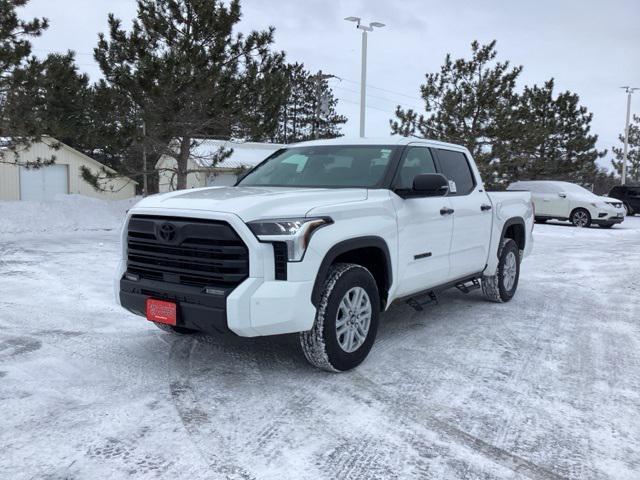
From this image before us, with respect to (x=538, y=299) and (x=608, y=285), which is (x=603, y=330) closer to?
(x=538, y=299)

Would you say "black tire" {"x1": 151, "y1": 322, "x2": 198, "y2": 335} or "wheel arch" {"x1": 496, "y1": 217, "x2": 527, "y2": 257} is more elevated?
"wheel arch" {"x1": 496, "y1": 217, "x2": 527, "y2": 257}

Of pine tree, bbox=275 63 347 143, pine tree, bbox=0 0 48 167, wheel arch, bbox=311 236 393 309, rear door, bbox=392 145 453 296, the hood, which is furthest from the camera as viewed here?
pine tree, bbox=275 63 347 143

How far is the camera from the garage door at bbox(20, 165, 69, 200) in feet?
106

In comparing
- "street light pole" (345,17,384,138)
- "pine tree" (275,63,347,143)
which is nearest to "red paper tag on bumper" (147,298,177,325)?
"street light pole" (345,17,384,138)

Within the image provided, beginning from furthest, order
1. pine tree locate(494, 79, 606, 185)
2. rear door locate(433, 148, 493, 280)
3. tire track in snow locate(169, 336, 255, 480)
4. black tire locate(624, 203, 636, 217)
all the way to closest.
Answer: pine tree locate(494, 79, 606, 185)
black tire locate(624, 203, 636, 217)
rear door locate(433, 148, 493, 280)
tire track in snow locate(169, 336, 255, 480)

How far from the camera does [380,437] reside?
3.35 metres

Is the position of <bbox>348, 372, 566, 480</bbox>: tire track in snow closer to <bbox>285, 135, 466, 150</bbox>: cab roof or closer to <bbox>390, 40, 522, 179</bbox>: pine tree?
<bbox>285, 135, 466, 150</bbox>: cab roof

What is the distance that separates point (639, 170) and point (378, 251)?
52.6m

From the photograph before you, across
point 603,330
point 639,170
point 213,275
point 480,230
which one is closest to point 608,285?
point 603,330

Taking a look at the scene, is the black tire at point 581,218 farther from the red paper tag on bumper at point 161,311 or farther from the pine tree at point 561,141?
the red paper tag on bumper at point 161,311

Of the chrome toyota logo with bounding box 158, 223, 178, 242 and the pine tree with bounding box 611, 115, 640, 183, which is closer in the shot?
the chrome toyota logo with bounding box 158, 223, 178, 242

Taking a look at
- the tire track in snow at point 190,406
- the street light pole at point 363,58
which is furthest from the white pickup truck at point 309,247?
the street light pole at point 363,58

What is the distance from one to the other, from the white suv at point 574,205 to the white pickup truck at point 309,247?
610 inches

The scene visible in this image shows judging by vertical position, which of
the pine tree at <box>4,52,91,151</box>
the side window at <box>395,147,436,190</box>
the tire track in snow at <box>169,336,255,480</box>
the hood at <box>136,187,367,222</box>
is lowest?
the tire track in snow at <box>169,336,255,480</box>
